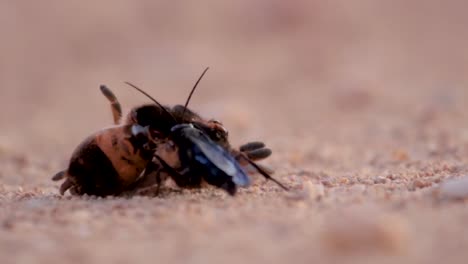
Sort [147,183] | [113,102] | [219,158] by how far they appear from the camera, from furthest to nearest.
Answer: [113,102], [147,183], [219,158]

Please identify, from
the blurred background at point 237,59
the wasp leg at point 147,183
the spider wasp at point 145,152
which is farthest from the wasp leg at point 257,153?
the blurred background at point 237,59

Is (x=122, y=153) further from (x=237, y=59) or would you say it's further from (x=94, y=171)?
(x=237, y=59)

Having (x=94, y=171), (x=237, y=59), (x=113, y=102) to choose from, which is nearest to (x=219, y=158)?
(x=94, y=171)

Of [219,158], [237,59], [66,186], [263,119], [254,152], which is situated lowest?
[66,186]

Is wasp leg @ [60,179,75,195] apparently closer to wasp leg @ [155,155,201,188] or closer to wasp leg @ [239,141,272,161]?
wasp leg @ [155,155,201,188]

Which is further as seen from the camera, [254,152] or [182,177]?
[254,152]

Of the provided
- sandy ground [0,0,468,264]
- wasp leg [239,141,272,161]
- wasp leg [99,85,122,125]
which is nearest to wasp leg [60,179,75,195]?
sandy ground [0,0,468,264]

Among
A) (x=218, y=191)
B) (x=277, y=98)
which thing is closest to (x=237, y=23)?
(x=277, y=98)
